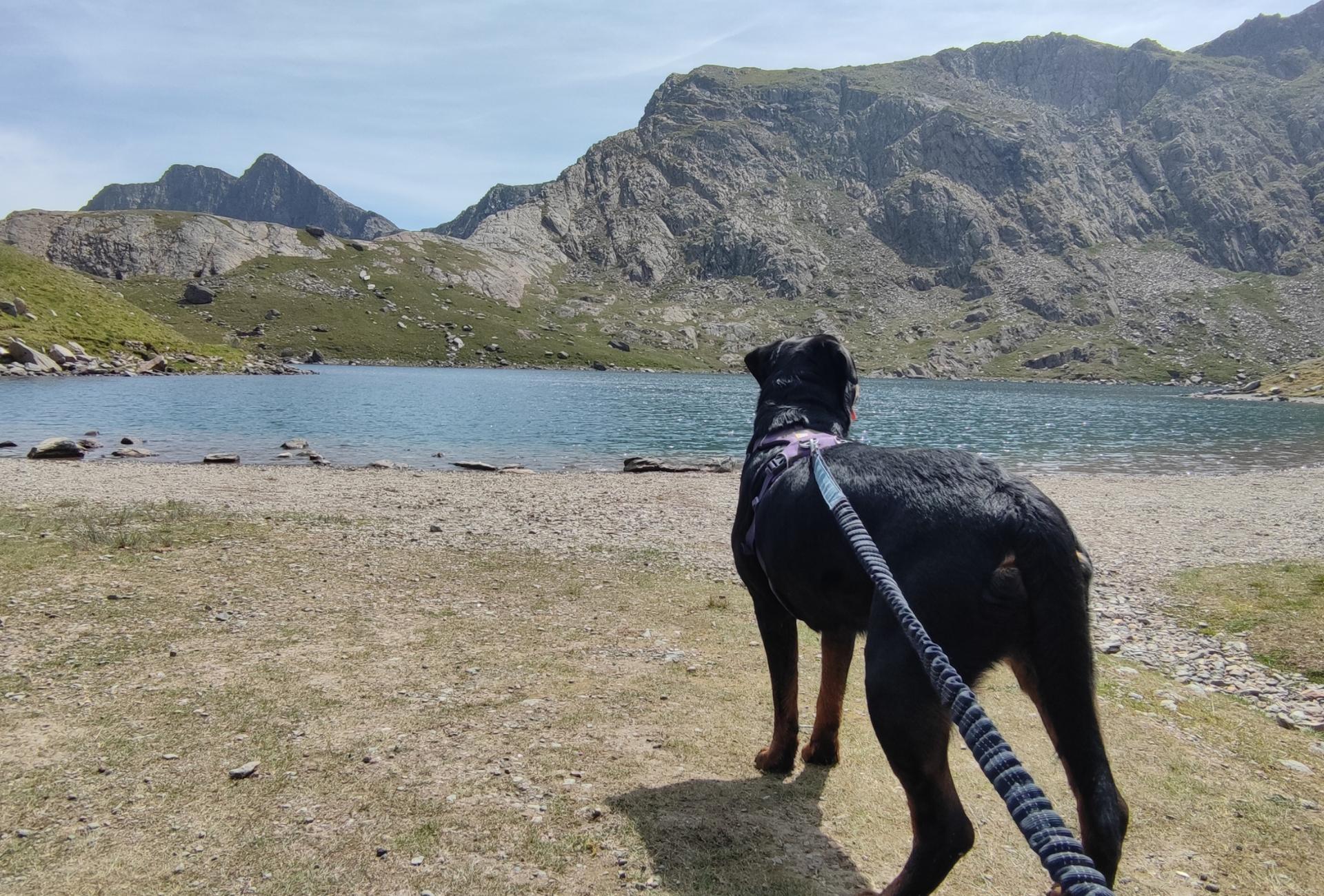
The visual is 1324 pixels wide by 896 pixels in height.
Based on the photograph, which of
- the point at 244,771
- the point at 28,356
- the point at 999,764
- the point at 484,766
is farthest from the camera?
the point at 28,356

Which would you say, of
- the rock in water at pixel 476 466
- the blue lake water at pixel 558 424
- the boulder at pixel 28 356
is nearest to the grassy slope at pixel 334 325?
the blue lake water at pixel 558 424

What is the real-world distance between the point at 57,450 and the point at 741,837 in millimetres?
34905

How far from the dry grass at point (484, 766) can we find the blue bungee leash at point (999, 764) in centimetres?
227

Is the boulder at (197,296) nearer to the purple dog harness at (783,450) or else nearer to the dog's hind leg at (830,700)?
the purple dog harness at (783,450)

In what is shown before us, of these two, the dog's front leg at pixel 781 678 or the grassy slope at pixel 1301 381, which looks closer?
the dog's front leg at pixel 781 678

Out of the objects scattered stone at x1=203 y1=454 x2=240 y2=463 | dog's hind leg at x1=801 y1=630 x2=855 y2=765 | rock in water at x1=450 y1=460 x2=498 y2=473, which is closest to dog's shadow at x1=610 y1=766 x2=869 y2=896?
dog's hind leg at x1=801 y1=630 x2=855 y2=765

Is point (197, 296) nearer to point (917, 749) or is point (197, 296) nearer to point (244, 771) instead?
point (244, 771)

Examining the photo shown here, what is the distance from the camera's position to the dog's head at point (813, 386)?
5.64 m

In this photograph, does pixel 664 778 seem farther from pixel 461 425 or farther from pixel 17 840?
pixel 461 425

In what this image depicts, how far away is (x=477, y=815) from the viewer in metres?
4.88

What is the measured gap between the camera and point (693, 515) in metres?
19.4

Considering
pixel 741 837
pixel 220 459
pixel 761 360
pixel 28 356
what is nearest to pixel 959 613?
pixel 741 837

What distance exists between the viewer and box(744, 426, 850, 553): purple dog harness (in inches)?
189

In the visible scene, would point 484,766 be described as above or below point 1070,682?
below
